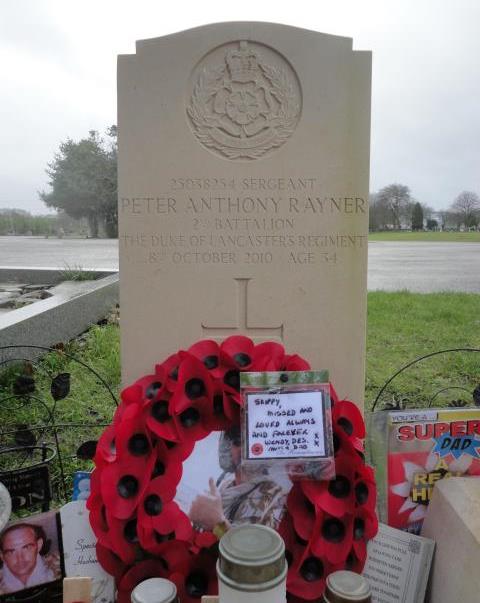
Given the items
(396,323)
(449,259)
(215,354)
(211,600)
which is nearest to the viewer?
(211,600)

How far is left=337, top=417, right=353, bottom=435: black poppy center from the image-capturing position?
74.8 inches

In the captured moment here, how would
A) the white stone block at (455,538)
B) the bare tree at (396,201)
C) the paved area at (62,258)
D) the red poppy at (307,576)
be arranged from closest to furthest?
the white stone block at (455,538) < the red poppy at (307,576) < the paved area at (62,258) < the bare tree at (396,201)

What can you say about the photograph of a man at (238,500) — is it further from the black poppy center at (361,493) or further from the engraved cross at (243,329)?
the engraved cross at (243,329)

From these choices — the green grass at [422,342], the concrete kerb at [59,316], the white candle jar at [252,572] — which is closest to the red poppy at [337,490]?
the white candle jar at [252,572]

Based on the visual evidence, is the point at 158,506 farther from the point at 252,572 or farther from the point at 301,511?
the point at 252,572

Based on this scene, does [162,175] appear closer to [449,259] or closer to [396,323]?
[396,323]

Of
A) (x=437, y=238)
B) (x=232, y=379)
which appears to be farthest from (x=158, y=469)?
(x=437, y=238)

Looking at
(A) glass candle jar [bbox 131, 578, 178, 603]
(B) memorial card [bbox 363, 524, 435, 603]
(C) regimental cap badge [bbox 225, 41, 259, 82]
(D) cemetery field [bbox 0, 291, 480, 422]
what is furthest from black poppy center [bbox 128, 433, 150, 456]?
(D) cemetery field [bbox 0, 291, 480, 422]

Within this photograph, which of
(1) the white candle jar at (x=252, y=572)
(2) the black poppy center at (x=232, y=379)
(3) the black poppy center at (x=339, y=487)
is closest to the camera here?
(1) the white candle jar at (x=252, y=572)

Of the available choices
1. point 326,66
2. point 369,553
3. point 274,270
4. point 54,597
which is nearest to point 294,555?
point 369,553

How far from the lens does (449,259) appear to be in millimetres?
15547

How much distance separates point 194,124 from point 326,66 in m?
0.60

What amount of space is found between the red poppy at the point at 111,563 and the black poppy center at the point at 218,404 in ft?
1.79

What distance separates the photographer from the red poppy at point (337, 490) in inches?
69.5
